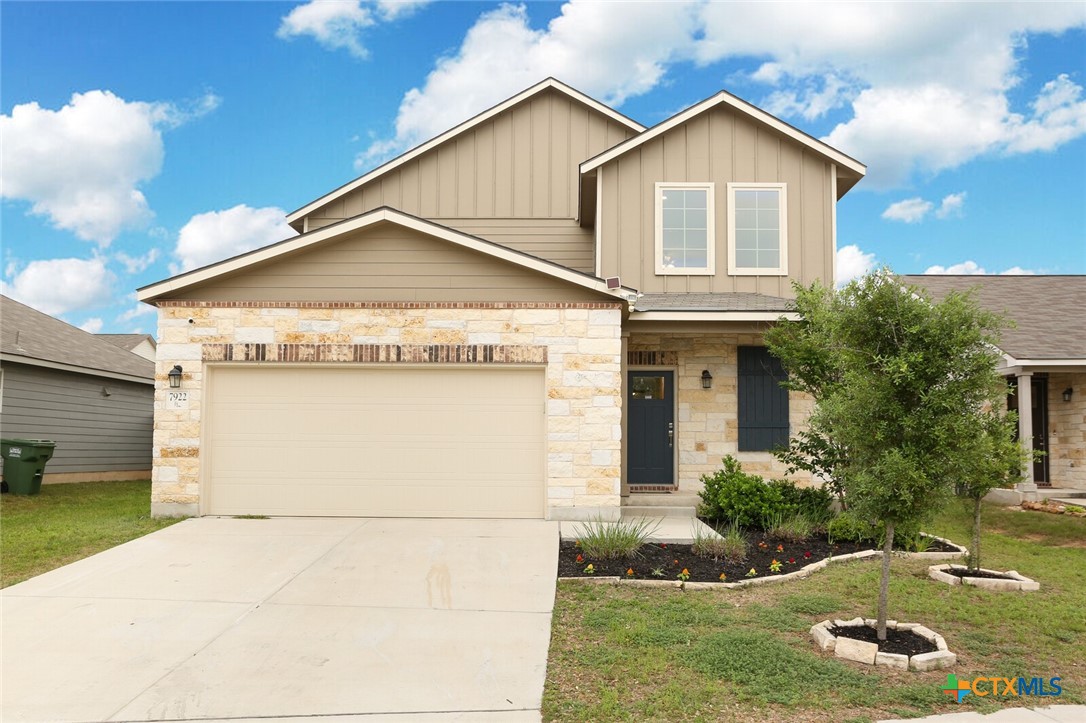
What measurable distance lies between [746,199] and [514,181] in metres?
4.75

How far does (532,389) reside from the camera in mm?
10188

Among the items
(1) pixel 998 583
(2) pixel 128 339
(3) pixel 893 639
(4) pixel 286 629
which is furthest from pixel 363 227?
(2) pixel 128 339

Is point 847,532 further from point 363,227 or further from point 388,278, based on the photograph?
point 363,227

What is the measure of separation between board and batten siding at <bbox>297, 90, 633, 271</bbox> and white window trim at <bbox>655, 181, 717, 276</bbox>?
2277 millimetres

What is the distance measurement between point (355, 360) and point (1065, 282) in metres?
16.2

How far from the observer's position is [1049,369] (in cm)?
1324

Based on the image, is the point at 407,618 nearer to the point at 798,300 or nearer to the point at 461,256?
the point at 461,256

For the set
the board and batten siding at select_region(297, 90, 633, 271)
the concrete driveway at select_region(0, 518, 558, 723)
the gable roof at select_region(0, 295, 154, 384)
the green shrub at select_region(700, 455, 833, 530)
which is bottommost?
the concrete driveway at select_region(0, 518, 558, 723)

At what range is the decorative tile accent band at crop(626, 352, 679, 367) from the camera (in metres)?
12.5

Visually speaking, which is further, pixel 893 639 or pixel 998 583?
pixel 998 583

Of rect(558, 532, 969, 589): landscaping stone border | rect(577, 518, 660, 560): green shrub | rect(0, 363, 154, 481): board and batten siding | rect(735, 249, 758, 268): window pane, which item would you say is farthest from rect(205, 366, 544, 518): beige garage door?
rect(0, 363, 154, 481): board and batten siding

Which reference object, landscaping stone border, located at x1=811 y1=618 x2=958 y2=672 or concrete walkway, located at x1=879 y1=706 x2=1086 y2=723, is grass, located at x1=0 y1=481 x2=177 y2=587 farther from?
concrete walkway, located at x1=879 y1=706 x2=1086 y2=723

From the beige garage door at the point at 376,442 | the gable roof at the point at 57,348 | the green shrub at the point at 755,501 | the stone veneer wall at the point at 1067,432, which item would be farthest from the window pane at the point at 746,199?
the gable roof at the point at 57,348

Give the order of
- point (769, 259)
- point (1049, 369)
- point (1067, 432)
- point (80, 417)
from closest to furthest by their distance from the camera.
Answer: point (769, 259), point (1049, 369), point (1067, 432), point (80, 417)
